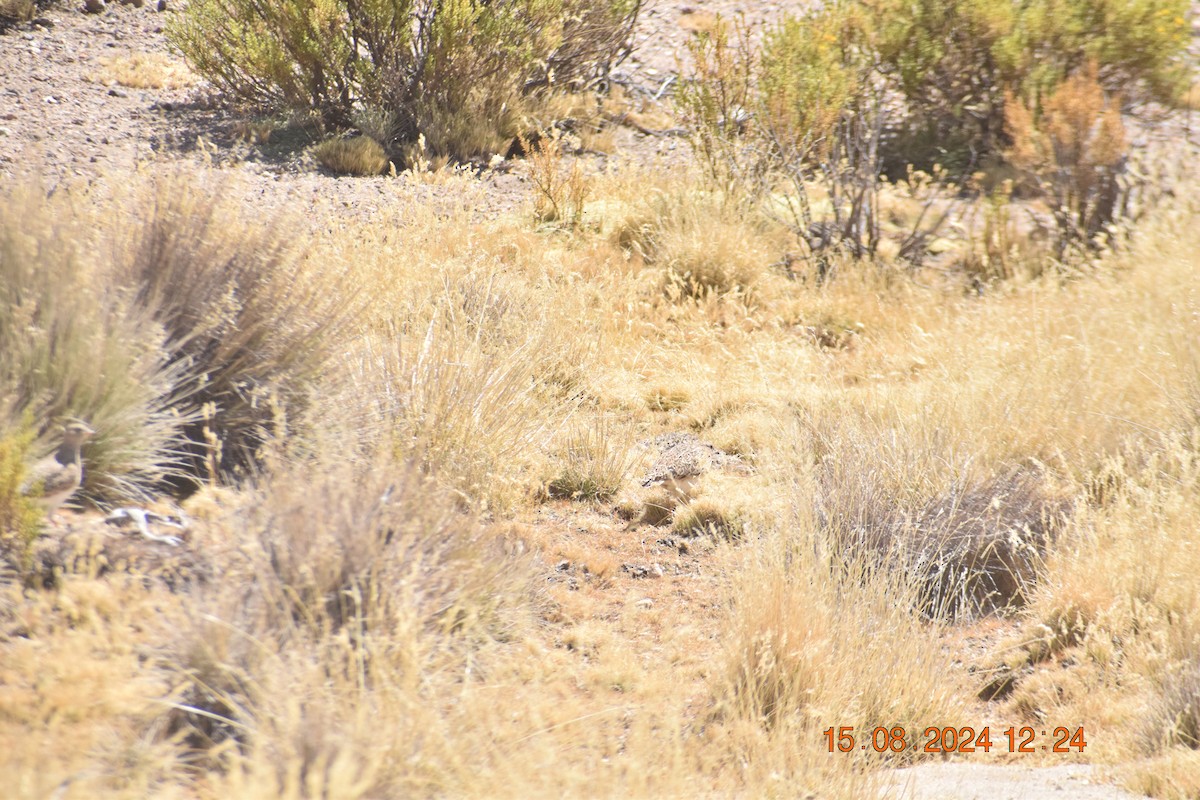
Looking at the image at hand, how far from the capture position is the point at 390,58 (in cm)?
815

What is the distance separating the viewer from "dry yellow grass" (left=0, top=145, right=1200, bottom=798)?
2.04 meters

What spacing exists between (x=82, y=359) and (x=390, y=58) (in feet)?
19.8

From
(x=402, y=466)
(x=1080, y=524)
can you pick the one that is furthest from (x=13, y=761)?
(x=1080, y=524)

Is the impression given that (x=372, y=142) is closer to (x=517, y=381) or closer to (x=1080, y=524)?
(x=517, y=381)

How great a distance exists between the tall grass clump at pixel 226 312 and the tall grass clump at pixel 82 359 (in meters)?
0.10

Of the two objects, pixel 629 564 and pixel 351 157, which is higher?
pixel 351 157

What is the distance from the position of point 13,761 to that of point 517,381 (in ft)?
8.21

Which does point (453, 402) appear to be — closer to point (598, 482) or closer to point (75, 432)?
point (598, 482)

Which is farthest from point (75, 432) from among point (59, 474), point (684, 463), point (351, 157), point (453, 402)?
point (351, 157)

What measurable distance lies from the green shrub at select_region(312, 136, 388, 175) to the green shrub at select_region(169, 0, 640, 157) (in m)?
0.49

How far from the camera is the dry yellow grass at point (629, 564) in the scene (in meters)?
2.04

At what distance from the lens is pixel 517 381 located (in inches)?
159
